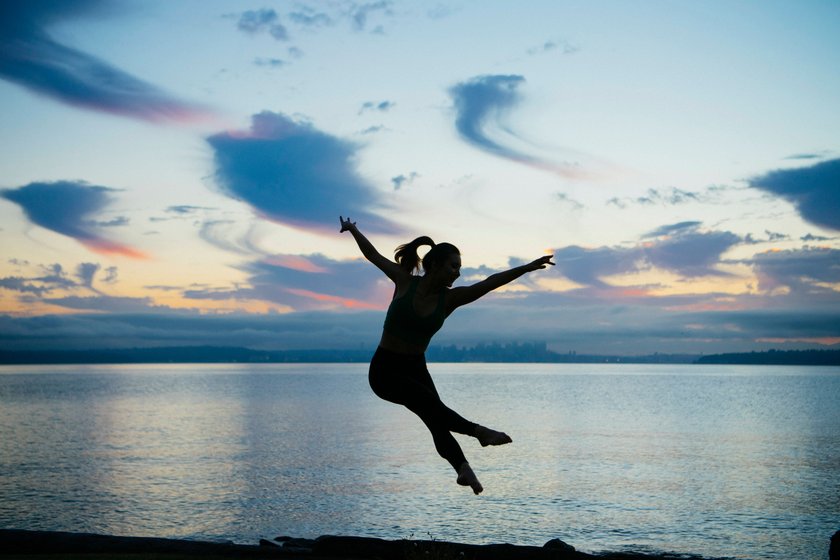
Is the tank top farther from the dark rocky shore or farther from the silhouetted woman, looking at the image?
the dark rocky shore

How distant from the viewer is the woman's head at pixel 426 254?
7551mm

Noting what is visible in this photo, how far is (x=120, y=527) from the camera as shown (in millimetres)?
27969

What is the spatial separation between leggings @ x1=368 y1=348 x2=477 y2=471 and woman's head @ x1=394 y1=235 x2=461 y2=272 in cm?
90

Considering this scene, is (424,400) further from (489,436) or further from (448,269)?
(448,269)

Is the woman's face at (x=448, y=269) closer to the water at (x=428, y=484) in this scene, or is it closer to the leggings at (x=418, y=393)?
the leggings at (x=418, y=393)

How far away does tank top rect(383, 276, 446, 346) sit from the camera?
7547 mm

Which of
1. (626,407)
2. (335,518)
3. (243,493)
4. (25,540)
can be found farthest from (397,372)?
(626,407)

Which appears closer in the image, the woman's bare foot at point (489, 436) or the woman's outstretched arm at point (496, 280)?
the woman's bare foot at point (489, 436)

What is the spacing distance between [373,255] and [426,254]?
68cm

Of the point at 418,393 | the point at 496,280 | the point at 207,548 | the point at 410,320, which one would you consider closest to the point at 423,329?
the point at 410,320

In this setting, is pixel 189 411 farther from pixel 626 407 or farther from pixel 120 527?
pixel 120 527

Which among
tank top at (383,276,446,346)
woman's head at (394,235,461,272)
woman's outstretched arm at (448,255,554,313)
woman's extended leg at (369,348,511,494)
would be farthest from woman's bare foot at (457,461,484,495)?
woman's head at (394,235,461,272)

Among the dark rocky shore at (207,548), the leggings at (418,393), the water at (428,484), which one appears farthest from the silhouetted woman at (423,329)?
the water at (428,484)

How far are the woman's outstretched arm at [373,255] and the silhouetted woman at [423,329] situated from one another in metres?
0.10
